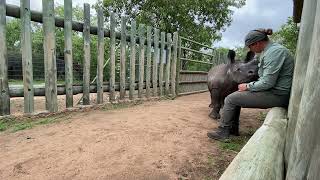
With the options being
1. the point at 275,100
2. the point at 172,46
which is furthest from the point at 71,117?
the point at 172,46

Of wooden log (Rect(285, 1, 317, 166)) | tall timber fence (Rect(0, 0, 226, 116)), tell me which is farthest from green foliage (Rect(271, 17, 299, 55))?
wooden log (Rect(285, 1, 317, 166))

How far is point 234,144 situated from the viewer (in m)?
4.36

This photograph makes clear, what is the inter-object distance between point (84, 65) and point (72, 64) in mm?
233

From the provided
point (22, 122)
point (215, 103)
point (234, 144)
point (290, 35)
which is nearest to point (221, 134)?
point (234, 144)

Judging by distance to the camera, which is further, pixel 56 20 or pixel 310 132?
pixel 56 20

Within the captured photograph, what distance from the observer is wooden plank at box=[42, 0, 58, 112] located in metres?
5.57

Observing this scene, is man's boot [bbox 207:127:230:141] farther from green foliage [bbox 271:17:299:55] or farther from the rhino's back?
green foliage [bbox 271:17:299:55]

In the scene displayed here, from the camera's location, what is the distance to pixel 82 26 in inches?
249

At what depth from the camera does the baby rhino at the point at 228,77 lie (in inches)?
202

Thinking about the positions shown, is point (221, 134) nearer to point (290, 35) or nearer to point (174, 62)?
point (174, 62)

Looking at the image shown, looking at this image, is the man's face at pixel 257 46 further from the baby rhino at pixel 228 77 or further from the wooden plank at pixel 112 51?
the wooden plank at pixel 112 51

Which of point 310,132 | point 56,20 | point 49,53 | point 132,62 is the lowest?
point 310,132

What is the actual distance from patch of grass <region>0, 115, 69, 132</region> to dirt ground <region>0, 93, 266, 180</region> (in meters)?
0.16

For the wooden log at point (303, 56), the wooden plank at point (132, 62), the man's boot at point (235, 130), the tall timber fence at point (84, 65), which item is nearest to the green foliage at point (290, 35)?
the tall timber fence at point (84, 65)
